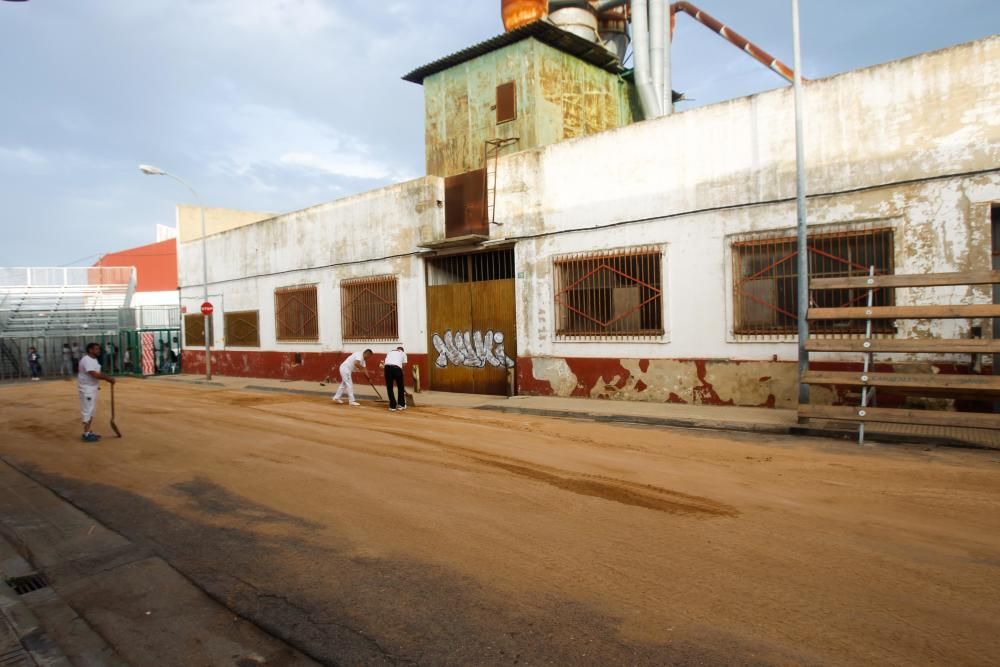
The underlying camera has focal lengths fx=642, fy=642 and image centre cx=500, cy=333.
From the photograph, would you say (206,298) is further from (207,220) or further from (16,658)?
(16,658)

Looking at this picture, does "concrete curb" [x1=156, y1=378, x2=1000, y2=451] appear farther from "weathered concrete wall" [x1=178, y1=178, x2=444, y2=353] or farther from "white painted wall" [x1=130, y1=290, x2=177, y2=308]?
"white painted wall" [x1=130, y1=290, x2=177, y2=308]

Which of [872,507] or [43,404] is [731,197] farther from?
[43,404]

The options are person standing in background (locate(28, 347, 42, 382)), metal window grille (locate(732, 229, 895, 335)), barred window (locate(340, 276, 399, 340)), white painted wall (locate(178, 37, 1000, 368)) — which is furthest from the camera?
A: person standing in background (locate(28, 347, 42, 382))

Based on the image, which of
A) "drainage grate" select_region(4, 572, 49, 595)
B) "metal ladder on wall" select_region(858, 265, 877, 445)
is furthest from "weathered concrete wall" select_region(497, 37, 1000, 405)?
"drainage grate" select_region(4, 572, 49, 595)

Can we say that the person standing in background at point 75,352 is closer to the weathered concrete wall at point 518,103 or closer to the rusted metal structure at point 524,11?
the weathered concrete wall at point 518,103

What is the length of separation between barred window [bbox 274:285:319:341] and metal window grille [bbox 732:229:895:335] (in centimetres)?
1354

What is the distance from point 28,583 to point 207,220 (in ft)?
85.9

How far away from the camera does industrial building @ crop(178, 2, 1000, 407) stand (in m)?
9.72

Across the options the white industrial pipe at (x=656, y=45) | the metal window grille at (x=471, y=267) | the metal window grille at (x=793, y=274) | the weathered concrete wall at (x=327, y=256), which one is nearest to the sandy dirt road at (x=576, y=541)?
the metal window grille at (x=793, y=274)

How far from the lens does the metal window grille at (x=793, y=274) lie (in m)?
10.3

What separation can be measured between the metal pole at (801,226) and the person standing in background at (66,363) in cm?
2995

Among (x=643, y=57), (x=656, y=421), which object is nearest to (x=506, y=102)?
(x=643, y=57)

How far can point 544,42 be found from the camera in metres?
17.6

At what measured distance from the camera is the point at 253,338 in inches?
915
